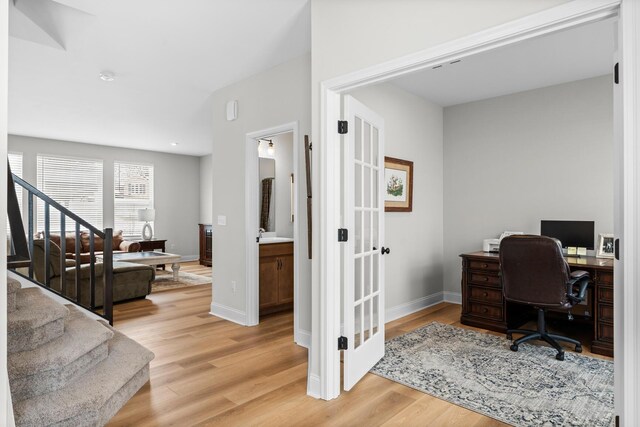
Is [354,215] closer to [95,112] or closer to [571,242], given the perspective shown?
[571,242]

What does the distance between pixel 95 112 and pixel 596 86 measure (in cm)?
622

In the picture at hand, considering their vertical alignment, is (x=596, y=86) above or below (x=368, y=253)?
above

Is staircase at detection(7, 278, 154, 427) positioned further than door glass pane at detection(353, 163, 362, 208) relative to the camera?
No

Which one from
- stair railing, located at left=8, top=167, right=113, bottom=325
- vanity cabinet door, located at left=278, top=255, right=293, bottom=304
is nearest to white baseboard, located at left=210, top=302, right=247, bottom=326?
vanity cabinet door, located at left=278, top=255, right=293, bottom=304

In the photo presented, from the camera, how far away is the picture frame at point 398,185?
13.5 ft

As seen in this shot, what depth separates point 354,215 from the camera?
2578 millimetres

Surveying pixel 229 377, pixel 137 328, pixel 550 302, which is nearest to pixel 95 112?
pixel 137 328

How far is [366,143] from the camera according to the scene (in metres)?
2.82

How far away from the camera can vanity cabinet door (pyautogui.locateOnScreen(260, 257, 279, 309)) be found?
4246 mm

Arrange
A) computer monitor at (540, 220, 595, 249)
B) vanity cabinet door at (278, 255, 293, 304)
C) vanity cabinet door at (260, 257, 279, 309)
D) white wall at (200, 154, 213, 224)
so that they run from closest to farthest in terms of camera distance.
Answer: computer monitor at (540, 220, 595, 249)
vanity cabinet door at (260, 257, 279, 309)
vanity cabinet door at (278, 255, 293, 304)
white wall at (200, 154, 213, 224)

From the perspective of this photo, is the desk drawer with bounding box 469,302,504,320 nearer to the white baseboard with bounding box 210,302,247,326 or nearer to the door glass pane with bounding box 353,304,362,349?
the door glass pane with bounding box 353,304,362,349

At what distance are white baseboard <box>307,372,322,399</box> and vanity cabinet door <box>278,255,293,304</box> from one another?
6.59 feet

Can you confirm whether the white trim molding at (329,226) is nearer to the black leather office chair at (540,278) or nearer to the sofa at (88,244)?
the black leather office chair at (540,278)

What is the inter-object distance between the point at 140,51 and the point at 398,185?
285cm
